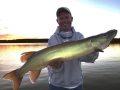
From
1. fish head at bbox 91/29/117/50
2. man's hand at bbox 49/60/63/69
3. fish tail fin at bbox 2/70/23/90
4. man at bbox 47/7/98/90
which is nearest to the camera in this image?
fish head at bbox 91/29/117/50

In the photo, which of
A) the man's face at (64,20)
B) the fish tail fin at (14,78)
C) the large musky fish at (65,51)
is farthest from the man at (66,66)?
the fish tail fin at (14,78)

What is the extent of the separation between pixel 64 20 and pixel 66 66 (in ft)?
3.32

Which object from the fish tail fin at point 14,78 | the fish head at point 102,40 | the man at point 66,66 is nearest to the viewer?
the fish head at point 102,40

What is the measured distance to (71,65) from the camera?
13.5 feet

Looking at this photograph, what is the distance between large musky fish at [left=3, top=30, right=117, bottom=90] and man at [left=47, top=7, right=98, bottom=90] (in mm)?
276

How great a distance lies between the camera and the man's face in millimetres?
4152

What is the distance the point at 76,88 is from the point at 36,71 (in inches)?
37.7

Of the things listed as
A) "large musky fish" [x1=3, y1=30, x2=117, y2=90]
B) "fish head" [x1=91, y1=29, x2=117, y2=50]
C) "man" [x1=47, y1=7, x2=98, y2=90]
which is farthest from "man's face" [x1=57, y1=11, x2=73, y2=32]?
"fish head" [x1=91, y1=29, x2=117, y2=50]

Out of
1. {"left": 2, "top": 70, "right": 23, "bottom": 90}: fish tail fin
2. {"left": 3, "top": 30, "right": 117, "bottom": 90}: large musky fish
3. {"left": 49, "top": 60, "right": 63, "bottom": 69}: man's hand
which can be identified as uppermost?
{"left": 3, "top": 30, "right": 117, "bottom": 90}: large musky fish

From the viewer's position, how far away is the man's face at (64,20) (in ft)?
13.6

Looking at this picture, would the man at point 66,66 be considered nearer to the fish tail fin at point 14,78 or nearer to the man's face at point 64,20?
the man's face at point 64,20

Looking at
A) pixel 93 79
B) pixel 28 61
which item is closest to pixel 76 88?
pixel 28 61

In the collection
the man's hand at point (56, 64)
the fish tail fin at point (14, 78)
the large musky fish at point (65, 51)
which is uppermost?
the large musky fish at point (65, 51)

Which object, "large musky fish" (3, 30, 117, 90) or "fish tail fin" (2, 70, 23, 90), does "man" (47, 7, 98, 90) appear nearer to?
"large musky fish" (3, 30, 117, 90)
